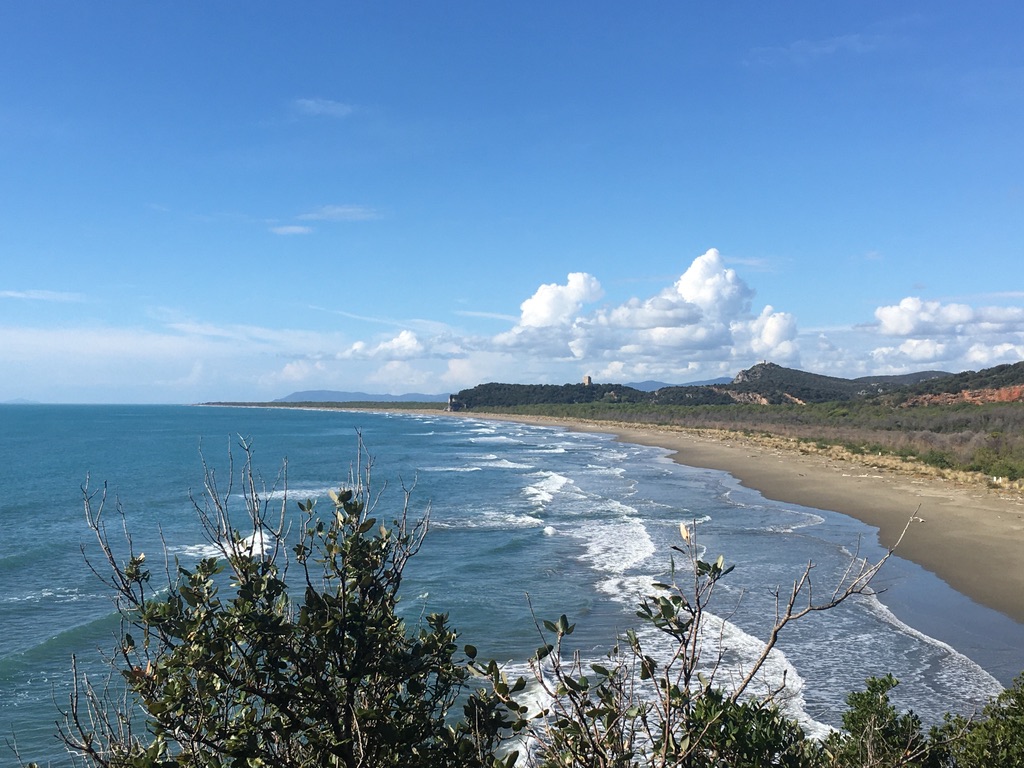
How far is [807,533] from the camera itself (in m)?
24.1

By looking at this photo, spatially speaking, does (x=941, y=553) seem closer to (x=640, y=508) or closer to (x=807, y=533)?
(x=807, y=533)

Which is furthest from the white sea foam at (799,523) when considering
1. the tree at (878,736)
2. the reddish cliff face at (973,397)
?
the reddish cliff face at (973,397)

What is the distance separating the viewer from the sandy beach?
18.1 metres

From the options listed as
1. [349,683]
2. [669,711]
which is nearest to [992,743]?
[669,711]

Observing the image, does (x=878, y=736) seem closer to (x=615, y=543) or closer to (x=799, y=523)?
(x=615, y=543)

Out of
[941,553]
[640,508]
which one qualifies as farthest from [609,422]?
[941,553]

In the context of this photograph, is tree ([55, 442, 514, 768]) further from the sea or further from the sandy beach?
the sandy beach

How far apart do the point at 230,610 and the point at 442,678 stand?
1152 mm

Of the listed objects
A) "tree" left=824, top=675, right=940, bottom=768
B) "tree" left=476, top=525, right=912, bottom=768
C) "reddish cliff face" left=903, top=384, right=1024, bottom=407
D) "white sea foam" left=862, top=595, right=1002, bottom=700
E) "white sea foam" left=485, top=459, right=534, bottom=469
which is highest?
"reddish cliff face" left=903, top=384, right=1024, bottom=407

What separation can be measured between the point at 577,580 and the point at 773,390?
115479 millimetres

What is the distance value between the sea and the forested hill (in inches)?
1896

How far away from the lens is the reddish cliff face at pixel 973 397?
67.3 m

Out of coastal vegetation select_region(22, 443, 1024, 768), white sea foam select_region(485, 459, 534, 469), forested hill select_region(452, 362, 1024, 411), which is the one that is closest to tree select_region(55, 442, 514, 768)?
coastal vegetation select_region(22, 443, 1024, 768)

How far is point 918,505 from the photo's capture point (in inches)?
281
